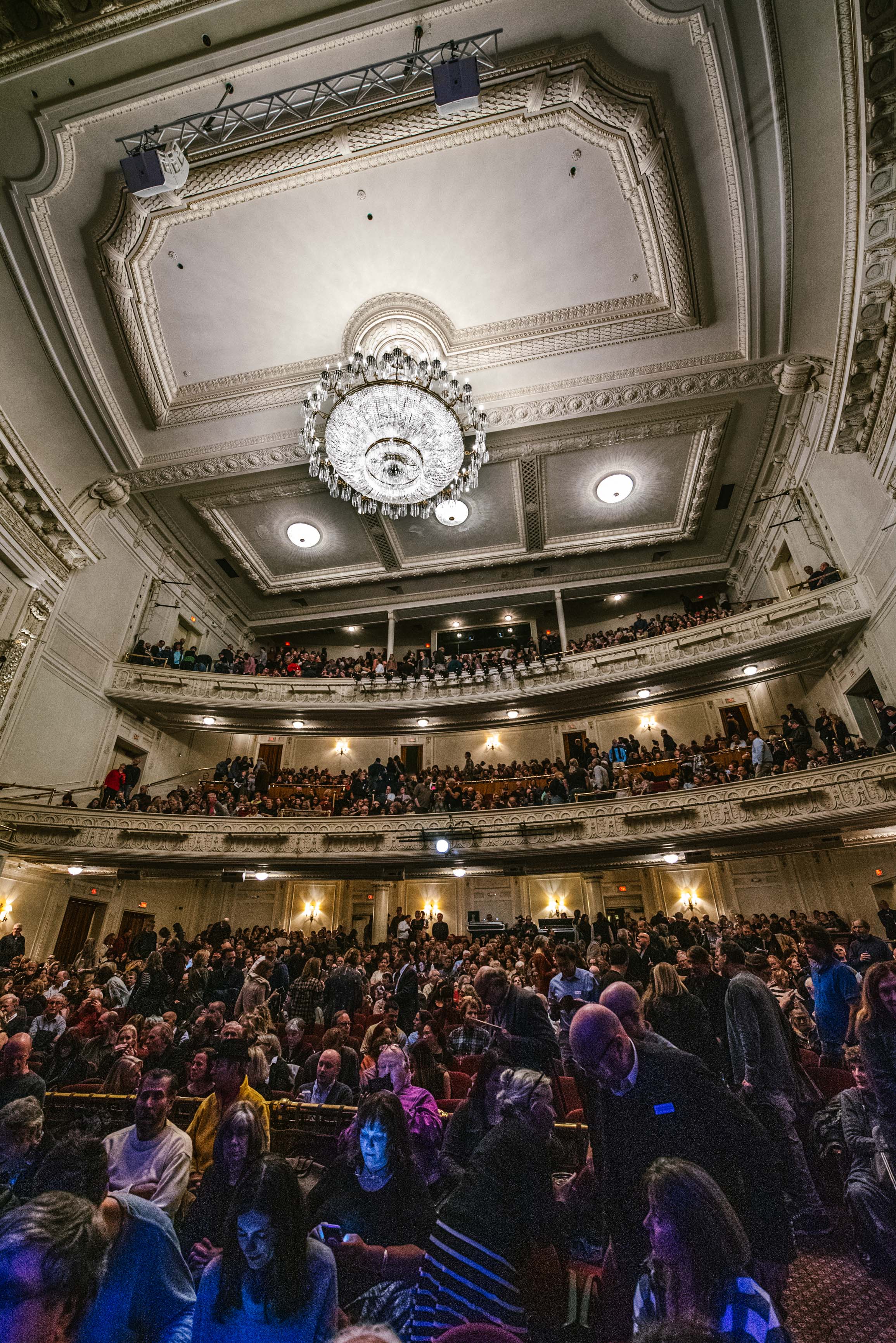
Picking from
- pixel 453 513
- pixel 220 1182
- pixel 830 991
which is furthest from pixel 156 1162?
pixel 453 513

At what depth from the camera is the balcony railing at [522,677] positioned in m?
11.3

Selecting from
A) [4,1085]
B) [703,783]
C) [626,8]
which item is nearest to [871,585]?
[703,783]

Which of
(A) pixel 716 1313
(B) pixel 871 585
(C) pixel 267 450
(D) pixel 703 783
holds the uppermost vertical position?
(C) pixel 267 450

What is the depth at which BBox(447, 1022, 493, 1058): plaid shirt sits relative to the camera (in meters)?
4.42

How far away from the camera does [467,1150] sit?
275cm

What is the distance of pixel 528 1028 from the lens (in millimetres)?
3512

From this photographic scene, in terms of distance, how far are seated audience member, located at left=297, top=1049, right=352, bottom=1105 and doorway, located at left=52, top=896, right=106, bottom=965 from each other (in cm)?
1138

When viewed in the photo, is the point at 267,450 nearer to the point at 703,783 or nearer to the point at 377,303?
the point at 377,303

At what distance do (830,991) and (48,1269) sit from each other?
4.31 m

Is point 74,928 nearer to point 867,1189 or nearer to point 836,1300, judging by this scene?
point 836,1300

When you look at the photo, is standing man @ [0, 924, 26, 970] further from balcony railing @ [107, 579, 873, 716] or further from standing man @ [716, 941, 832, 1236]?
standing man @ [716, 941, 832, 1236]

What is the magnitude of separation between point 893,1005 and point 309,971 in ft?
17.8

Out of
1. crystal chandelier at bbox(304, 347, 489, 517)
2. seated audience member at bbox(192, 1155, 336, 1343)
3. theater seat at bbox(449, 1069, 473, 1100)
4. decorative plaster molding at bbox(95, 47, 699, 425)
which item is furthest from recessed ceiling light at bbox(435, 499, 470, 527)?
seated audience member at bbox(192, 1155, 336, 1343)

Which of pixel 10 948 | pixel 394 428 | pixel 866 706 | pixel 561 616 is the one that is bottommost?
pixel 10 948
